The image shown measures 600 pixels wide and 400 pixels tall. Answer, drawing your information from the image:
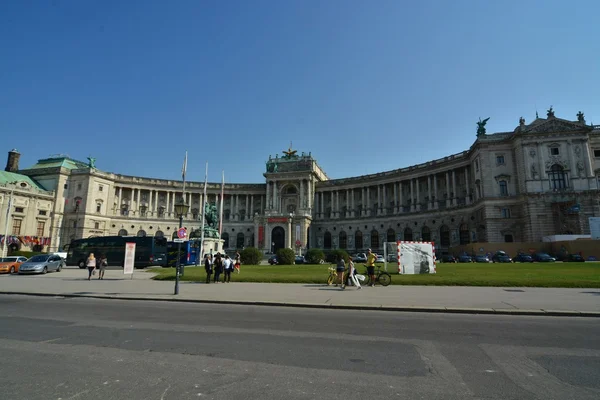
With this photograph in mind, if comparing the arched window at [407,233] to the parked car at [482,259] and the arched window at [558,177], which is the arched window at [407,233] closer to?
the arched window at [558,177]

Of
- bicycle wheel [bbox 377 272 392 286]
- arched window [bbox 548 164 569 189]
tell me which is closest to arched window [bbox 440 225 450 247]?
arched window [bbox 548 164 569 189]

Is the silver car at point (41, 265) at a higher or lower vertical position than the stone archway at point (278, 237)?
lower

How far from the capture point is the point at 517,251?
52625 mm

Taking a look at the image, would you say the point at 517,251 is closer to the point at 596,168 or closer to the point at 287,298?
the point at 596,168

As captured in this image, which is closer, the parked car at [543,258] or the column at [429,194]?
the parked car at [543,258]

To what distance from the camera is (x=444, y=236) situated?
7412 cm

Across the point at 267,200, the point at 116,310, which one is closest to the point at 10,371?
the point at 116,310

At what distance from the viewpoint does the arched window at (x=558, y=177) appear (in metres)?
58.4

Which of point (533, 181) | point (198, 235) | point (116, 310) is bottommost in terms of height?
point (116, 310)

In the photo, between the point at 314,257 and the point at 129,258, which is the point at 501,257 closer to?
the point at 314,257

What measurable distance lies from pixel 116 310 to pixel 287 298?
7.46 meters

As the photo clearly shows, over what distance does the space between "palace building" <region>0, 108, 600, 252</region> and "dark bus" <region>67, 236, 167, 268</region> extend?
133 feet

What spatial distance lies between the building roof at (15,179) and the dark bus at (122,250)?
49.9 meters

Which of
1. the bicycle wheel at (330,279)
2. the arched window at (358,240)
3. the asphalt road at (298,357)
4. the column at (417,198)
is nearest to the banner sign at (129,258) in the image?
the asphalt road at (298,357)
